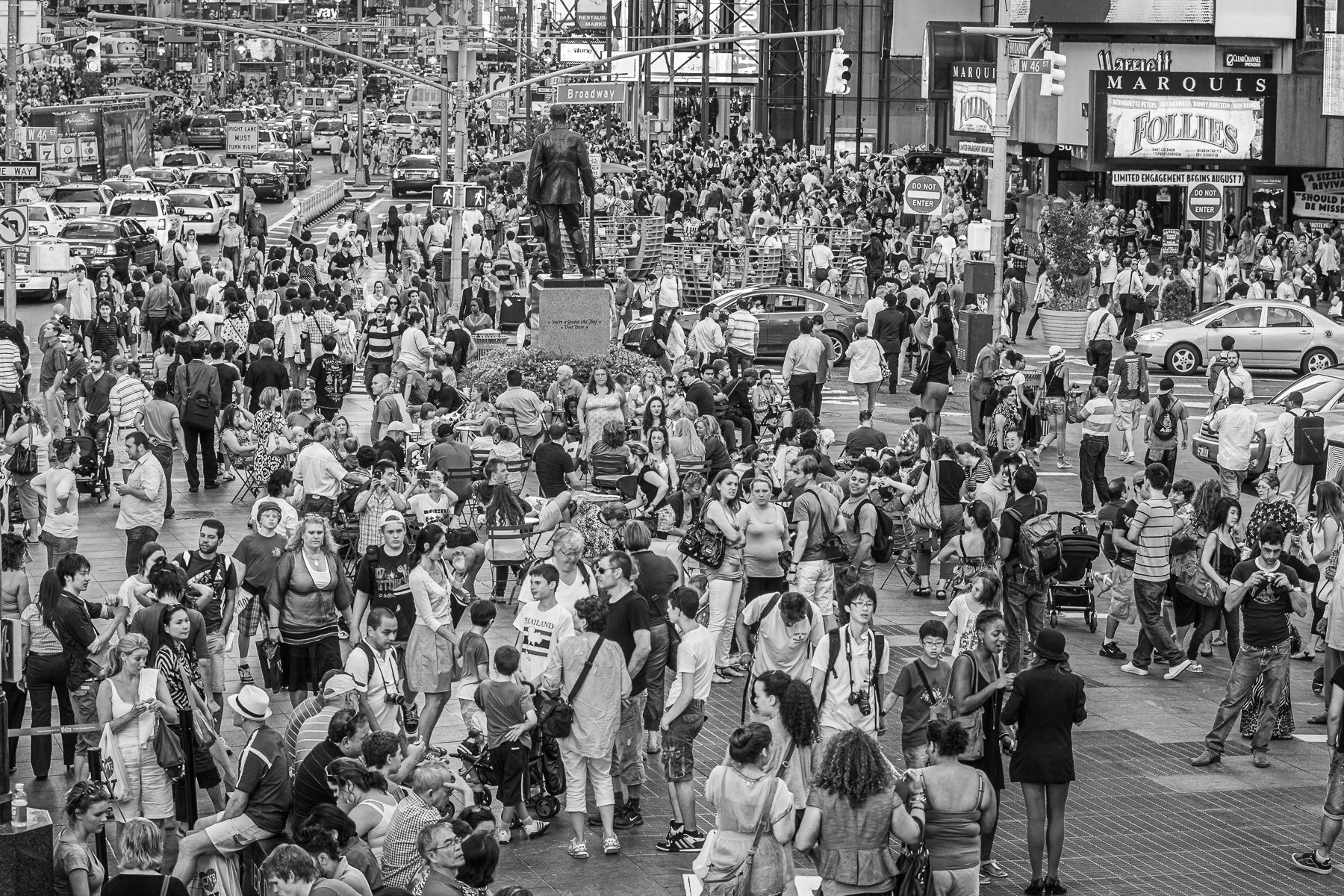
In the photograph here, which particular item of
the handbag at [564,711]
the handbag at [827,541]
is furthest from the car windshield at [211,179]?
the handbag at [564,711]

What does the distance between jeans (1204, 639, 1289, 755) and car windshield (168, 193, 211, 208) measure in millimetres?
40098

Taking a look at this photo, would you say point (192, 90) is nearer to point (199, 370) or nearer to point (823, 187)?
point (823, 187)

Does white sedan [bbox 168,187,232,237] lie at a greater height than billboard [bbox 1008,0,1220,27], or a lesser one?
lesser

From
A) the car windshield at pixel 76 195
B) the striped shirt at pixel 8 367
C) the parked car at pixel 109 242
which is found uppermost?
the car windshield at pixel 76 195

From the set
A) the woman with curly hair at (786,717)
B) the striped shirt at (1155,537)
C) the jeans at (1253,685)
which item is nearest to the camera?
the woman with curly hair at (786,717)

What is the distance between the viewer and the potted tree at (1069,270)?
3372 cm

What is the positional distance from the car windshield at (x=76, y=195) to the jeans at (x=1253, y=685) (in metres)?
39.1

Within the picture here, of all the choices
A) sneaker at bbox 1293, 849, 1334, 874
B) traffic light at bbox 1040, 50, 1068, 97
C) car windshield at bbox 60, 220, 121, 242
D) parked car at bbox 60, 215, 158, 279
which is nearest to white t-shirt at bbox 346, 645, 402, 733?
sneaker at bbox 1293, 849, 1334, 874

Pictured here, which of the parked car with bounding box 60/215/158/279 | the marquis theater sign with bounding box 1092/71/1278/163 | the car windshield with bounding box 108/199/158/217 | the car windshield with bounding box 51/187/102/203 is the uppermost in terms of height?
the marquis theater sign with bounding box 1092/71/1278/163

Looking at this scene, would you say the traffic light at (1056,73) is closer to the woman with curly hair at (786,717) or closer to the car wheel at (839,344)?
the car wheel at (839,344)

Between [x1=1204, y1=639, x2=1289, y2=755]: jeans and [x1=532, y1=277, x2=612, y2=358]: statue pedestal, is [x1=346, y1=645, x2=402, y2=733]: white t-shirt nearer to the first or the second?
[x1=1204, y1=639, x2=1289, y2=755]: jeans

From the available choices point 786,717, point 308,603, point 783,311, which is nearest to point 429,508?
point 308,603

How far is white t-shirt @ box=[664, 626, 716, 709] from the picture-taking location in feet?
36.3

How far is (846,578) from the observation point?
14.4 meters
